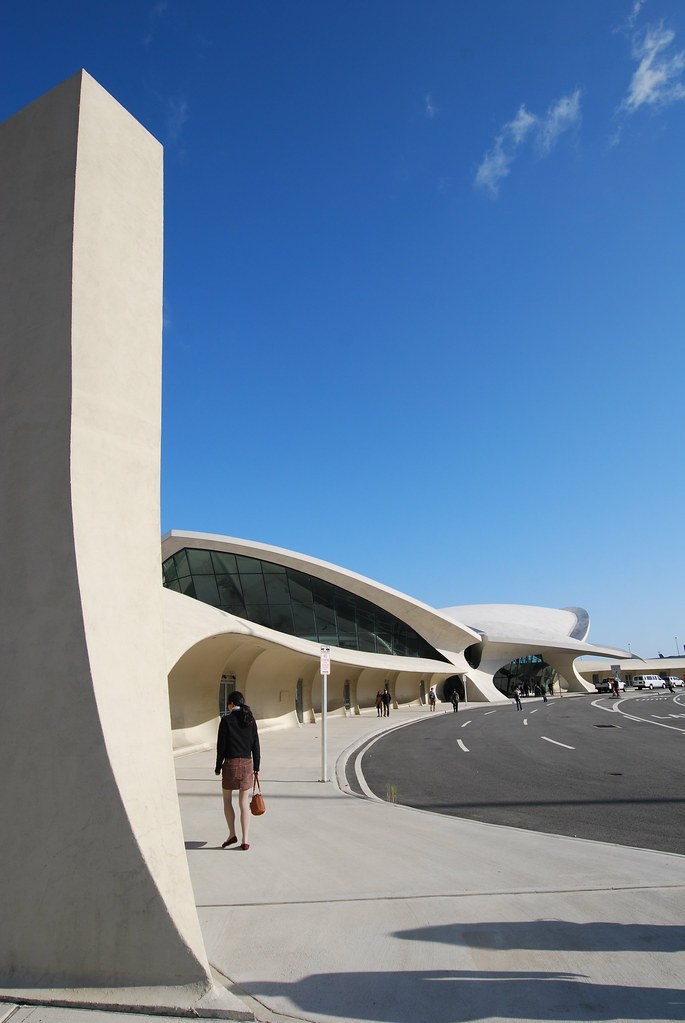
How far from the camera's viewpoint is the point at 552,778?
11.7 meters

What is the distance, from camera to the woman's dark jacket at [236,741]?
23.6 feet

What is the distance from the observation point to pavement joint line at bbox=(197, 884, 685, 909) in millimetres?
4992

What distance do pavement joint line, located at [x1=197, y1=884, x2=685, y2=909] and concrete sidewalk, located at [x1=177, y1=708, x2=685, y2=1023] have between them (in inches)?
0.6

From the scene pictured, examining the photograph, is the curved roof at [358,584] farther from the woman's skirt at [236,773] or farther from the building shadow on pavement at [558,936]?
the building shadow on pavement at [558,936]

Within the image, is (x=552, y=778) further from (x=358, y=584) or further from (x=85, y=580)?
(x=358, y=584)

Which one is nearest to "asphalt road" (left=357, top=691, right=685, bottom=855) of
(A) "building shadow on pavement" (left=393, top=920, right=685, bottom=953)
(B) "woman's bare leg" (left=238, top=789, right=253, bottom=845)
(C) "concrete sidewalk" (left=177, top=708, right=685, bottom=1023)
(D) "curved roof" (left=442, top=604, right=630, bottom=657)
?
(C) "concrete sidewalk" (left=177, top=708, right=685, bottom=1023)

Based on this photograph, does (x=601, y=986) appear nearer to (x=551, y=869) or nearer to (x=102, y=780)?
(x=551, y=869)

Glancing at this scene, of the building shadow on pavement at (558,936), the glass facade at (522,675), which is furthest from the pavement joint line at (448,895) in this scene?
the glass facade at (522,675)

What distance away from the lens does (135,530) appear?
4.47 metres

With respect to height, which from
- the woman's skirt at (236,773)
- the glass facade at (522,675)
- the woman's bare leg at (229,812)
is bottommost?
the glass facade at (522,675)

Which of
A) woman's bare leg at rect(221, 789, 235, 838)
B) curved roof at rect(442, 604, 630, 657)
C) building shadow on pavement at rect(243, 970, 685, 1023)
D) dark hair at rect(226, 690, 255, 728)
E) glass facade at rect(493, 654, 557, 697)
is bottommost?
glass facade at rect(493, 654, 557, 697)

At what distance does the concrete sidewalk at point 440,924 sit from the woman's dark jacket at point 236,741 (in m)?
0.92

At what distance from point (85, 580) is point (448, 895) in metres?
3.67

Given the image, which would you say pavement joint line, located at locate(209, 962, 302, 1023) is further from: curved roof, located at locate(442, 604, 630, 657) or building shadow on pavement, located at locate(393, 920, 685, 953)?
curved roof, located at locate(442, 604, 630, 657)
